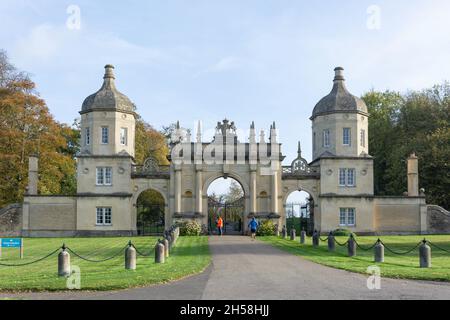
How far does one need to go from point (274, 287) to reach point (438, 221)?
32.9m

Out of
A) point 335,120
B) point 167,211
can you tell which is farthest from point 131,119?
point 335,120

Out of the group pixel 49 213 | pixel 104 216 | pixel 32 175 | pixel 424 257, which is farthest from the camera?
pixel 104 216

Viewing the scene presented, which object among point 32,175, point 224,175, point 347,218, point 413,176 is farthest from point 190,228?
point 413,176

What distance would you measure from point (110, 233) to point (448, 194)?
2808 cm

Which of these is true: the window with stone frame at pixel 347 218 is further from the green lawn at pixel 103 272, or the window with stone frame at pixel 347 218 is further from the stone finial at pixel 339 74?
the green lawn at pixel 103 272

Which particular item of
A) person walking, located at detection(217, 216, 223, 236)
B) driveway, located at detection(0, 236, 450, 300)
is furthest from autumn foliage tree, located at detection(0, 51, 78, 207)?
driveway, located at detection(0, 236, 450, 300)

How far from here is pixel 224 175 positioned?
1821 inches

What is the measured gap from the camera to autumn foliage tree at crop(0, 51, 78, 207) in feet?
156

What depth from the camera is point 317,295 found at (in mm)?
14445

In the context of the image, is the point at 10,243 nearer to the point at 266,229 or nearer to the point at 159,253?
the point at 159,253

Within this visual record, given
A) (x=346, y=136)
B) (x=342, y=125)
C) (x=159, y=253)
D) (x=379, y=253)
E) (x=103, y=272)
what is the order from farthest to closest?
(x=346, y=136) < (x=342, y=125) < (x=379, y=253) < (x=159, y=253) < (x=103, y=272)

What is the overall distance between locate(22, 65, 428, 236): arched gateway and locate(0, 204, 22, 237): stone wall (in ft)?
5.34

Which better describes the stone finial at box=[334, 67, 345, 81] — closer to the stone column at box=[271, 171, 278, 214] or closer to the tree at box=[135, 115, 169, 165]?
the stone column at box=[271, 171, 278, 214]
